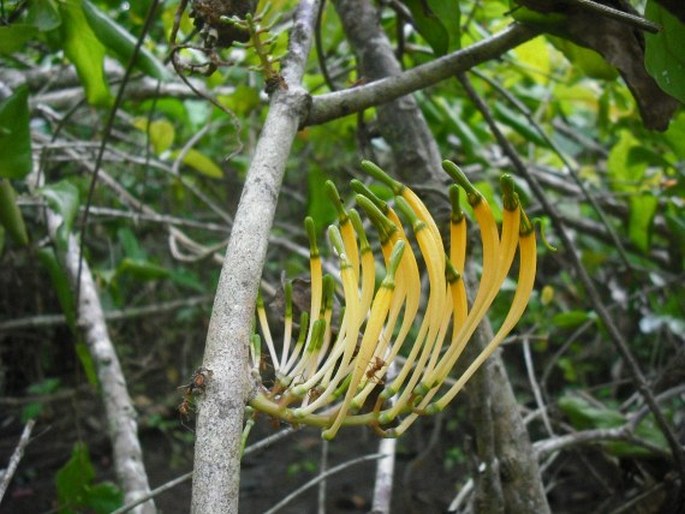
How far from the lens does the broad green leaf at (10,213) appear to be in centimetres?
100

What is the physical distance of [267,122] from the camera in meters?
0.62

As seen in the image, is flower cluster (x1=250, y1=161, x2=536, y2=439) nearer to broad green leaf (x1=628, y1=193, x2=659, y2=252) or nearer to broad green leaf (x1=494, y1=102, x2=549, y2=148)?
broad green leaf (x1=494, y1=102, x2=549, y2=148)

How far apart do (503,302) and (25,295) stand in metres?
1.58

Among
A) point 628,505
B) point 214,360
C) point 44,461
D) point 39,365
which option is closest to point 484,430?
point 628,505

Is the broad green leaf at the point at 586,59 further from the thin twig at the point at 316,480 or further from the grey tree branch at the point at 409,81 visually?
the thin twig at the point at 316,480

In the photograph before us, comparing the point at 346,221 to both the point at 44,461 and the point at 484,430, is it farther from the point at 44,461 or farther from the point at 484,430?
the point at 44,461

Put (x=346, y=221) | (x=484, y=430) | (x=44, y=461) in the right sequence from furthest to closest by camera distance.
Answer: (x=44, y=461)
(x=484, y=430)
(x=346, y=221)

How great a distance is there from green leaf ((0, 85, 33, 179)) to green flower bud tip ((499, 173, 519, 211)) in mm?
700

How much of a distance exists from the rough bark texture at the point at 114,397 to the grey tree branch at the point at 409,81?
0.59 m

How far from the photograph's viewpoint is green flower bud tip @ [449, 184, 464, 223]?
0.48m

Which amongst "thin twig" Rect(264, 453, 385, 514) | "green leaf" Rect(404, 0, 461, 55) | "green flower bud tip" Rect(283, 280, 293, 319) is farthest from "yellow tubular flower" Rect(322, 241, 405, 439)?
"green leaf" Rect(404, 0, 461, 55)

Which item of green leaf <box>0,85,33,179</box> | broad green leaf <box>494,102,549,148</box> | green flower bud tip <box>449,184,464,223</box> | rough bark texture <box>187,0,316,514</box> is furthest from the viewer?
broad green leaf <box>494,102,549,148</box>

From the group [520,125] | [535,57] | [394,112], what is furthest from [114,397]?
[535,57]

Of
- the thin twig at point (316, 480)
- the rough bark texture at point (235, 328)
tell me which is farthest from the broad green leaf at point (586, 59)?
the thin twig at point (316, 480)
